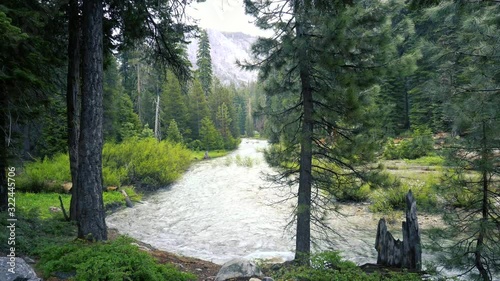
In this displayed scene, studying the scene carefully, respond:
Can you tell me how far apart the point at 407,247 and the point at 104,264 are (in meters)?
5.38

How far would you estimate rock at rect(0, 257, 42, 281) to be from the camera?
3.06 m

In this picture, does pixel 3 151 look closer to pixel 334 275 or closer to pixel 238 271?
pixel 238 271

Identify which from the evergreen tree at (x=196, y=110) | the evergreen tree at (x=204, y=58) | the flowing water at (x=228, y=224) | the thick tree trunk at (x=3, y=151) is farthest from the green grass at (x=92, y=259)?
the evergreen tree at (x=204, y=58)

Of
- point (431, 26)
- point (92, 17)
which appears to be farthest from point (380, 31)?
point (431, 26)

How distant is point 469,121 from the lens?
500cm

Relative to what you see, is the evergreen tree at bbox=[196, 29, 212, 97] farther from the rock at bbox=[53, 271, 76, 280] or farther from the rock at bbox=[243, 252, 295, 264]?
the rock at bbox=[53, 271, 76, 280]

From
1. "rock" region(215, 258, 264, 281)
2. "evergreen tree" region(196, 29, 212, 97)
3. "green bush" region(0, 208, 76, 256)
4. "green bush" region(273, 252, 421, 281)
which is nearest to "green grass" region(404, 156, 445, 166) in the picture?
"green bush" region(273, 252, 421, 281)

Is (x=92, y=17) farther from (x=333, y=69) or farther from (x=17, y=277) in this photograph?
(x=333, y=69)

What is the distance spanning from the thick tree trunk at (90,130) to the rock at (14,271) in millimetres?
1832

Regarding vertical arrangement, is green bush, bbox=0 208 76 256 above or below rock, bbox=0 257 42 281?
below

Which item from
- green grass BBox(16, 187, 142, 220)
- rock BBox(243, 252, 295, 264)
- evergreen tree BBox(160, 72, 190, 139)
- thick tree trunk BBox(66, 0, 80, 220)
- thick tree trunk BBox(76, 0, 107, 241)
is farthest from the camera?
evergreen tree BBox(160, 72, 190, 139)

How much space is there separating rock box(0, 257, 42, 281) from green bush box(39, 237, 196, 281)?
1.57 feet

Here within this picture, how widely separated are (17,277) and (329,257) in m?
3.77

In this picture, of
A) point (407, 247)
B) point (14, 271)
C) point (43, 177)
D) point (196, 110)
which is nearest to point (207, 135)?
point (196, 110)
